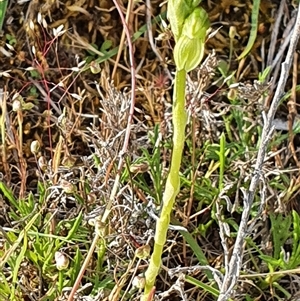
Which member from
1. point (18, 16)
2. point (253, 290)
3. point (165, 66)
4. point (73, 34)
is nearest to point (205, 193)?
point (253, 290)

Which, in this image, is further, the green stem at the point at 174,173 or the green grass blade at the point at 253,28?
the green grass blade at the point at 253,28

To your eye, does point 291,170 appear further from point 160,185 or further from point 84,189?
point 84,189

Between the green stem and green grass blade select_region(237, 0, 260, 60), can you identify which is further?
green grass blade select_region(237, 0, 260, 60)

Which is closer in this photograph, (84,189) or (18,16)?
(84,189)

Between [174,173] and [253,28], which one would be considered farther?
[253,28]

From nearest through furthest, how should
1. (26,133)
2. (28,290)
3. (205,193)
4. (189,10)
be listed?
(189,10) → (28,290) → (205,193) → (26,133)

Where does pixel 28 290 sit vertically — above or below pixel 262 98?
below

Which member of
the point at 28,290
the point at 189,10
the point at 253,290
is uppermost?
the point at 189,10

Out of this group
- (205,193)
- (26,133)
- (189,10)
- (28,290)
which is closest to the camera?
(189,10)
